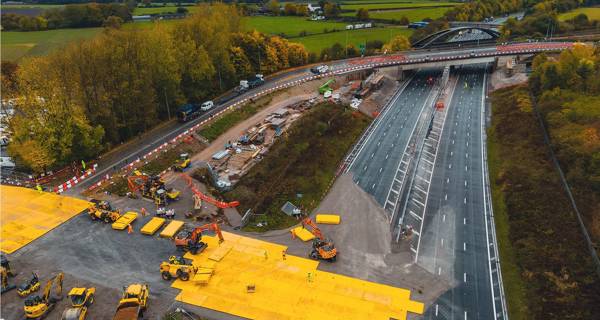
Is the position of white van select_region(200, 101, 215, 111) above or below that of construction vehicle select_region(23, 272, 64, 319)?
above

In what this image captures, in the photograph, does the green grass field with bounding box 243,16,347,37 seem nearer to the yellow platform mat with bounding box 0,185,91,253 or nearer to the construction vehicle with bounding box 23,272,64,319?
the yellow platform mat with bounding box 0,185,91,253

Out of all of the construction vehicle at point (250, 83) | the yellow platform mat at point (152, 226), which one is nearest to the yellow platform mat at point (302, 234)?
the yellow platform mat at point (152, 226)

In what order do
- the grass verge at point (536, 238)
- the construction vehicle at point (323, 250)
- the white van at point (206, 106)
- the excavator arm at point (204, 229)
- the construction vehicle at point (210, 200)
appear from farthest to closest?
the white van at point (206, 106) < the construction vehicle at point (210, 200) < the excavator arm at point (204, 229) < the construction vehicle at point (323, 250) < the grass verge at point (536, 238)

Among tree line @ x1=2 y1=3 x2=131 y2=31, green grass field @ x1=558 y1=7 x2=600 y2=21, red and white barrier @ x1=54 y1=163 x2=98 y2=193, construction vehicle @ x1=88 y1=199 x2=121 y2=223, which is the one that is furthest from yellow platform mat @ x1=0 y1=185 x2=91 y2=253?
green grass field @ x1=558 y1=7 x2=600 y2=21

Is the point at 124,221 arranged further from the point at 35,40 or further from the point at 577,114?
the point at 35,40

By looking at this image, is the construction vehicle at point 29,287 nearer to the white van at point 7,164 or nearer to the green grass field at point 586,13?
the white van at point 7,164
